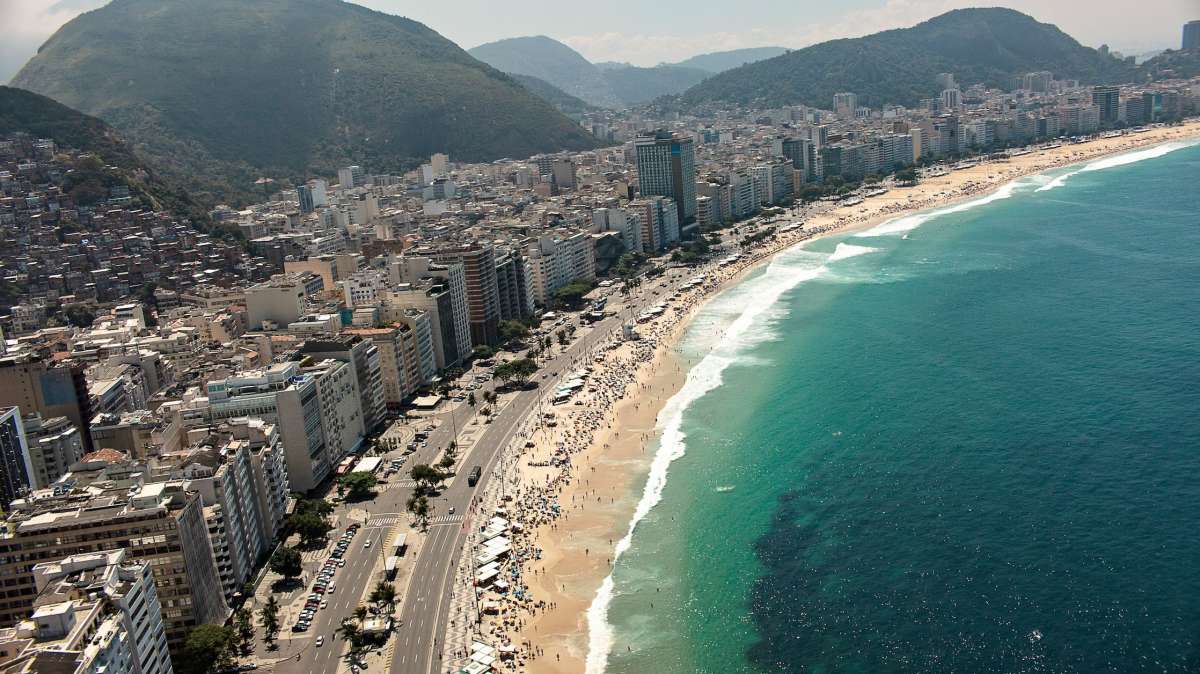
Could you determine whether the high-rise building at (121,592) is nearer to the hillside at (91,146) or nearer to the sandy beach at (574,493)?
the sandy beach at (574,493)

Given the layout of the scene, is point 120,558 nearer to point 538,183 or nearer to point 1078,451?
point 1078,451

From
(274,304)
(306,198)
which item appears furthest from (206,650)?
(306,198)

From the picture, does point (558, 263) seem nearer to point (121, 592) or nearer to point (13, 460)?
point (13, 460)

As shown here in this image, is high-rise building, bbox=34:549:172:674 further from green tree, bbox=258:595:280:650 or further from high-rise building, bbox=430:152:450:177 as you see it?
high-rise building, bbox=430:152:450:177

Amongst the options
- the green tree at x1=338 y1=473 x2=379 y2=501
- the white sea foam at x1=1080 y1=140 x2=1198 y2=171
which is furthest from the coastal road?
the white sea foam at x1=1080 y1=140 x2=1198 y2=171

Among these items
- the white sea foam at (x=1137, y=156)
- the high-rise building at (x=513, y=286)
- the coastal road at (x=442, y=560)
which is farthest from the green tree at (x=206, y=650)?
the white sea foam at (x=1137, y=156)
